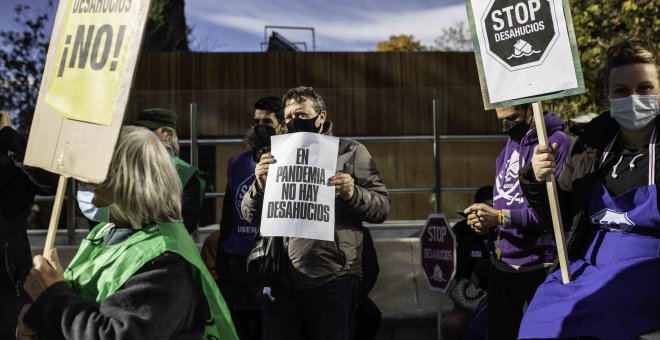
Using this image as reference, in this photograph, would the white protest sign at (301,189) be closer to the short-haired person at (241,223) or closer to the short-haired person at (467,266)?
the short-haired person at (241,223)

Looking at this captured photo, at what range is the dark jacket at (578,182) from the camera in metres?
3.48

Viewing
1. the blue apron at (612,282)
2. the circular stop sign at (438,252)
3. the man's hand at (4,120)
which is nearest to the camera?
the blue apron at (612,282)

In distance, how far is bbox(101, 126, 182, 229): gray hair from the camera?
9.16 feet

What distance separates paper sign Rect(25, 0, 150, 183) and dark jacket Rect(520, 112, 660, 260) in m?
Result: 1.91

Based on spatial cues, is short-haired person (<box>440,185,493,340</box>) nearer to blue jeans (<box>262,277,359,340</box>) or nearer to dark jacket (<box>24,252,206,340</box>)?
blue jeans (<box>262,277,359,340</box>)

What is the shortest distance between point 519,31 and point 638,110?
67 cm

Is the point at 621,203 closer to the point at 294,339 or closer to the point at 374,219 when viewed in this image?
the point at 374,219

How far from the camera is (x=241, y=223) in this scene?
18.2ft

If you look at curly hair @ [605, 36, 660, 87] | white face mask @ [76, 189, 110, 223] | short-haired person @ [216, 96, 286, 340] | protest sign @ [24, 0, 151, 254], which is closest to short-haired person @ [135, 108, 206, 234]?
short-haired person @ [216, 96, 286, 340]

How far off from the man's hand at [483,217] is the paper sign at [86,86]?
238 cm

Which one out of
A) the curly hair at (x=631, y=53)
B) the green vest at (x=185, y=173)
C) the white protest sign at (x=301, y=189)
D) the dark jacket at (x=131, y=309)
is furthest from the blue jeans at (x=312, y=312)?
the curly hair at (x=631, y=53)

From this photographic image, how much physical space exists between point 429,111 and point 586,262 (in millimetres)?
6046

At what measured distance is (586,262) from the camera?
133 inches

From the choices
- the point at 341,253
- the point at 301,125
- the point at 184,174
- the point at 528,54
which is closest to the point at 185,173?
the point at 184,174
